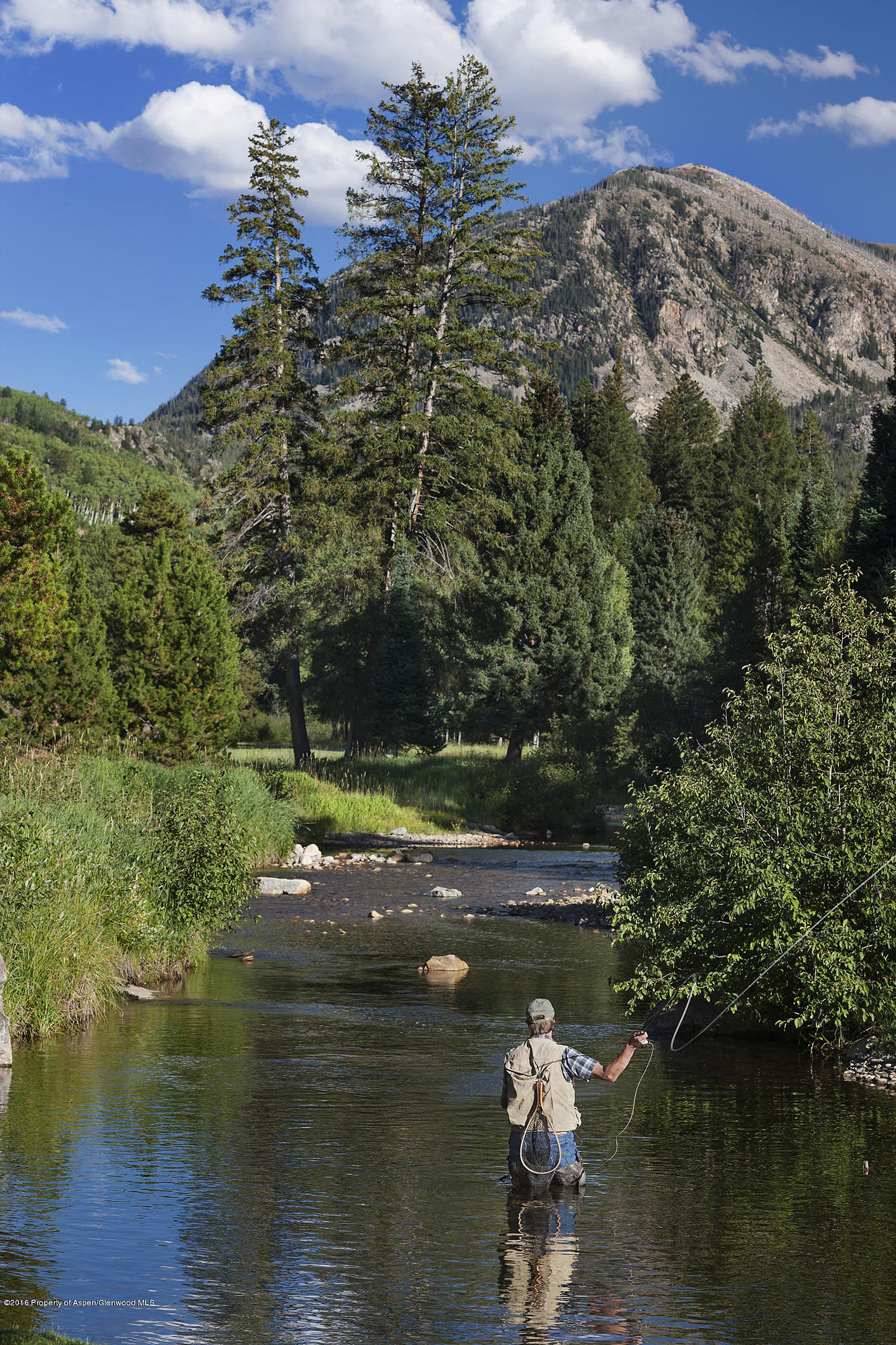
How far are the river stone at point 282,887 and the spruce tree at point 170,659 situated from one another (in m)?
10.9

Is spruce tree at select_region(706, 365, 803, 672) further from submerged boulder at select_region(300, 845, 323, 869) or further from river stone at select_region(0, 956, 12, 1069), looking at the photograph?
river stone at select_region(0, 956, 12, 1069)

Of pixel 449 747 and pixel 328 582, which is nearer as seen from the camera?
pixel 328 582

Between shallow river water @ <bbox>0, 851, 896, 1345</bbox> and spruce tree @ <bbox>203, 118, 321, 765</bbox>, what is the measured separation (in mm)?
39029

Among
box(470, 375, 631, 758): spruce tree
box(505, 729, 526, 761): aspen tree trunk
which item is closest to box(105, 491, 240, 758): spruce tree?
box(505, 729, 526, 761): aspen tree trunk

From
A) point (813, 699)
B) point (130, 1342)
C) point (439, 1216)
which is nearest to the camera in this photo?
point (130, 1342)

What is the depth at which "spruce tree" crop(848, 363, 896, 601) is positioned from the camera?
3622cm

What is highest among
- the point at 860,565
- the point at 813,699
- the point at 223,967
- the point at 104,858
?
the point at 860,565

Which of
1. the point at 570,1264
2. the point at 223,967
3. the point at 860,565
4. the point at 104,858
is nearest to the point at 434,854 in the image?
the point at 860,565

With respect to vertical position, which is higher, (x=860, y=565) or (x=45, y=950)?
(x=860, y=565)

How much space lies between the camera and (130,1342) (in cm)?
718

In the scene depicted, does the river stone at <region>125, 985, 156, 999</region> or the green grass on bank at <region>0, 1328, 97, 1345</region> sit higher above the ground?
the green grass on bank at <region>0, 1328, 97, 1345</region>

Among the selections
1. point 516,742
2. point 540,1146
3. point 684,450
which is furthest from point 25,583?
point 684,450

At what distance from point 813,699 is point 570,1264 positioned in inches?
283

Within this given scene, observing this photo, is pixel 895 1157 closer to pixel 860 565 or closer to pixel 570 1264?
pixel 570 1264
